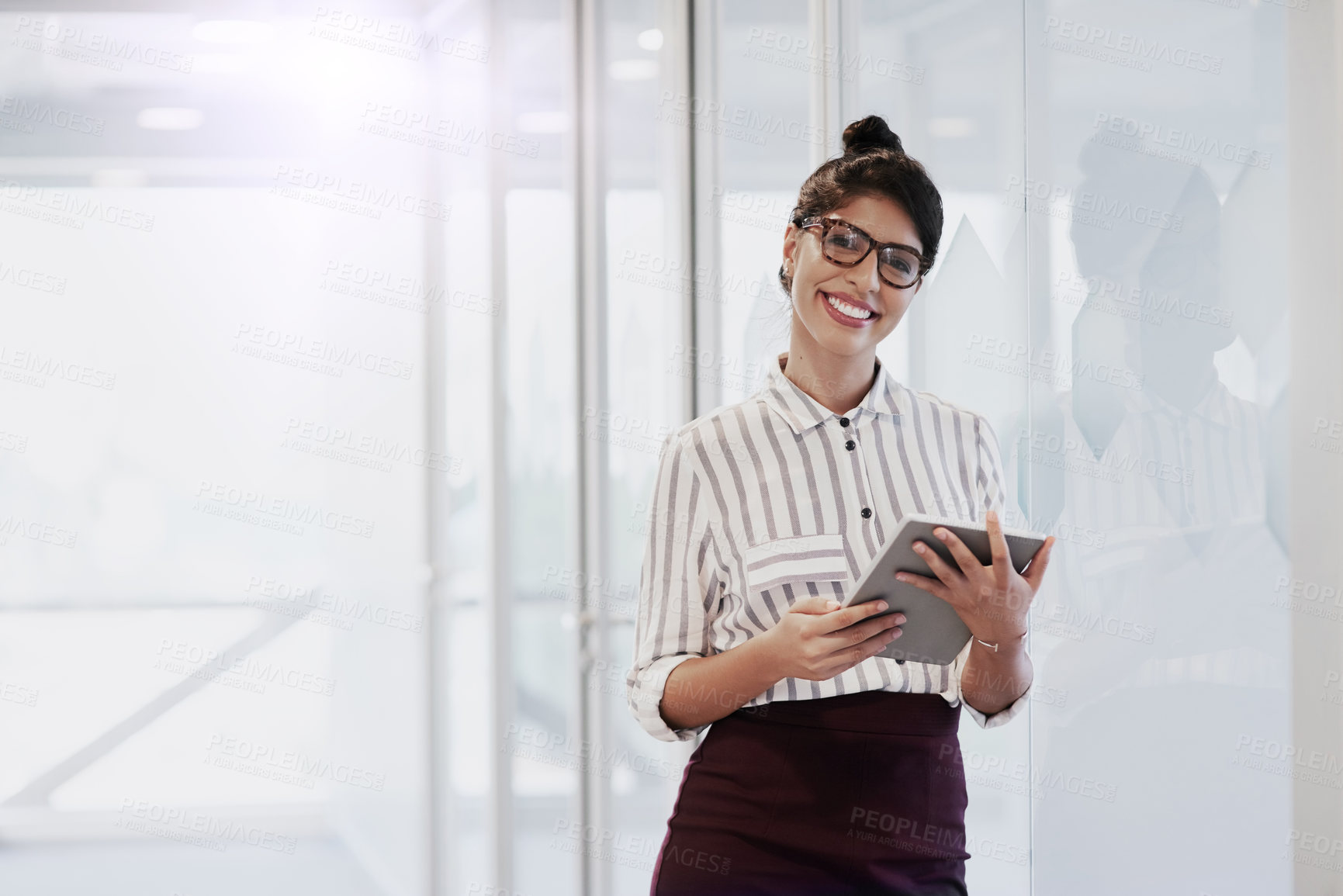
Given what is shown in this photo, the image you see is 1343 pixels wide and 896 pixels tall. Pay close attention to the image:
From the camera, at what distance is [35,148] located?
3145 millimetres

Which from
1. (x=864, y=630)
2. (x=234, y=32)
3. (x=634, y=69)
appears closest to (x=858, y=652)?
(x=864, y=630)

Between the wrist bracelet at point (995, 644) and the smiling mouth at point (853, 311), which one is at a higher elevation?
the smiling mouth at point (853, 311)

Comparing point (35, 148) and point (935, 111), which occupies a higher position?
point (35, 148)

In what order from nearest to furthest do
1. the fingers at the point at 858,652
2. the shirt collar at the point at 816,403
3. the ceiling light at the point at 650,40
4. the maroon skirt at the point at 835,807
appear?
the fingers at the point at 858,652 < the maroon skirt at the point at 835,807 < the shirt collar at the point at 816,403 < the ceiling light at the point at 650,40

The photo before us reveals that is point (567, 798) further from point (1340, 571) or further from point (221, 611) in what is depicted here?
point (1340, 571)

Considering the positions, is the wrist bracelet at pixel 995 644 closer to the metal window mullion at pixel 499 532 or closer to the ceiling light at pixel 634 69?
the metal window mullion at pixel 499 532

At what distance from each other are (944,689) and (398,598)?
2.06 m

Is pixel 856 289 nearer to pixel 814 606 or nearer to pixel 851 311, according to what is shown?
pixel 851 311

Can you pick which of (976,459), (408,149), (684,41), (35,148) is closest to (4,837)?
(35,148)

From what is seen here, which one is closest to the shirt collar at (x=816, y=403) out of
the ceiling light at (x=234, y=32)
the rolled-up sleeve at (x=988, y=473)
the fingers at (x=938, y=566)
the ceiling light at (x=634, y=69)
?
the rolled-up sleeve at (x=988, y=473)

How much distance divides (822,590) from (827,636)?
0.20 meters

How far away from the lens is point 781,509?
1396 millimetres

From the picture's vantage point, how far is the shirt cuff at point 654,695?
1.36 m

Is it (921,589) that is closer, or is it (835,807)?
(921,589)
